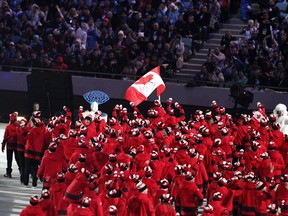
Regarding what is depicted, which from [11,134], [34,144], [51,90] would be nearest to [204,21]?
[51,90]

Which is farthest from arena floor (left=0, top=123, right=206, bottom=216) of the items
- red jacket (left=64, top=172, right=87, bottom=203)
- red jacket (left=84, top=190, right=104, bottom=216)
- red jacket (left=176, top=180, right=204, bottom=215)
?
red jacket (left=84, top=190, right=104, bottom=216)

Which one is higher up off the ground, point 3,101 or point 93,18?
point 93,18

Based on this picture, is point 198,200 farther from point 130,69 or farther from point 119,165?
point 130,69

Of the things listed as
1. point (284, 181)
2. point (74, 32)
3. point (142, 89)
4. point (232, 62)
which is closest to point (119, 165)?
point (284, 181)

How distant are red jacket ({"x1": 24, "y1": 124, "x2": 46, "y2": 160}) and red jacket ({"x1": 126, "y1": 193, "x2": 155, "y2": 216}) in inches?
260

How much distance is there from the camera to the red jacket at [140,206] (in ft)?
69.2

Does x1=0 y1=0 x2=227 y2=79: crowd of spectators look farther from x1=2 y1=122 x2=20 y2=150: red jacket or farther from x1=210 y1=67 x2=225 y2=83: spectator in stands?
x1=2 y1=122 x2=20 y2=150: red jacket

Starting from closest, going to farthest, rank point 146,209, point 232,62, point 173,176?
point 146,209, point 173,176, point 232,62

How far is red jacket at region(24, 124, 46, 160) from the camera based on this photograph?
90.5ft

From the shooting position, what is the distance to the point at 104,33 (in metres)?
38.8

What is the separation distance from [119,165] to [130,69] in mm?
14247

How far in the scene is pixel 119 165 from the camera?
23125mm

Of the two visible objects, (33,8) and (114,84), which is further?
(33,8)

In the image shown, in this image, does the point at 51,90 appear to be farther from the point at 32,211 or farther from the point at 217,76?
the point at 32,211
